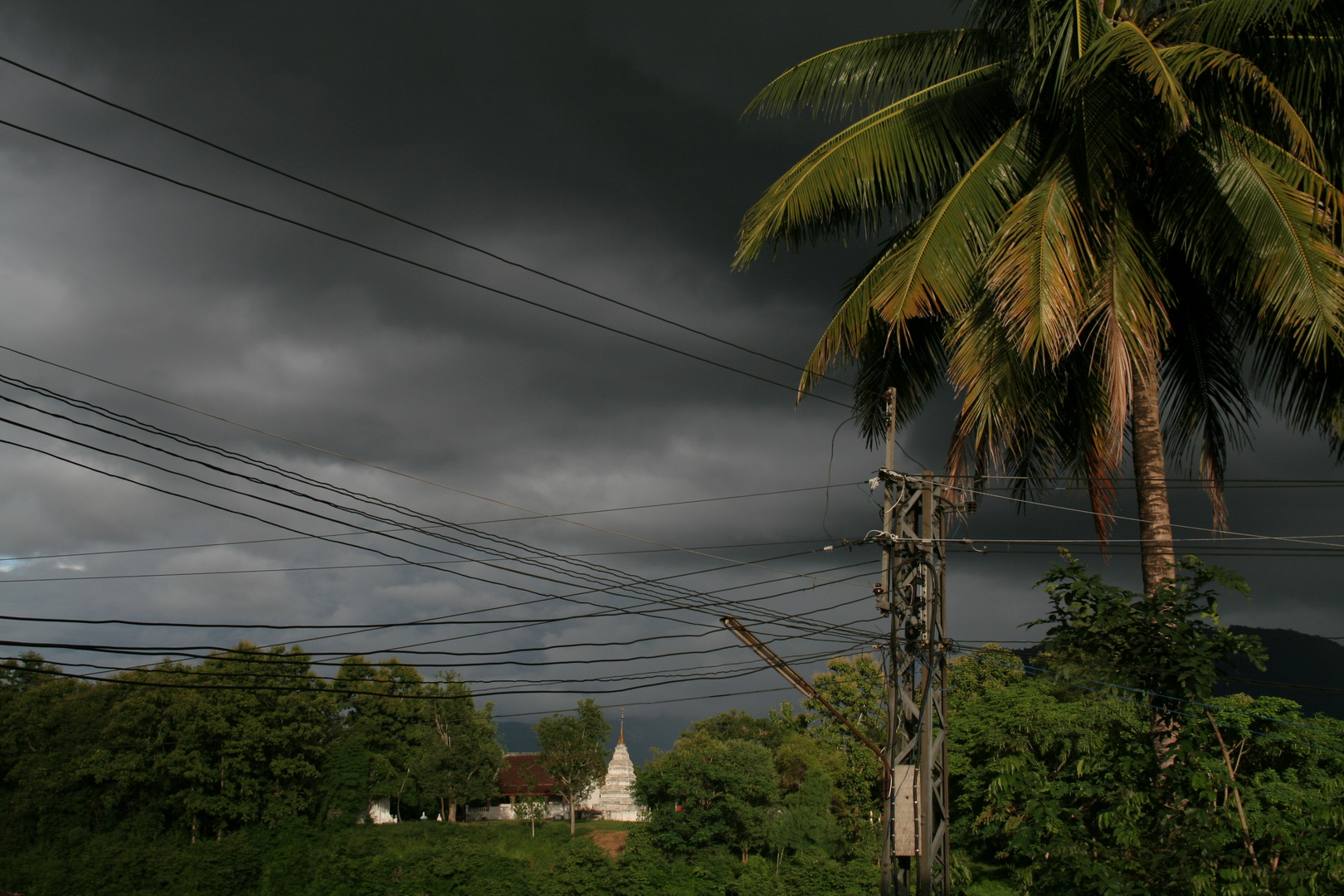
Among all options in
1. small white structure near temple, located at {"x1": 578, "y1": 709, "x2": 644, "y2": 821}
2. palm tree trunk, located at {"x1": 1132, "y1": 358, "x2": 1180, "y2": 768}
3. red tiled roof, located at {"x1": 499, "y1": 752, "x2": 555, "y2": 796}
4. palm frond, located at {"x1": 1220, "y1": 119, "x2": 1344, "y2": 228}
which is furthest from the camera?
small white structure near temple, located at {"x1": 578, "y1": 709, "x2": 644, "y2": 821}

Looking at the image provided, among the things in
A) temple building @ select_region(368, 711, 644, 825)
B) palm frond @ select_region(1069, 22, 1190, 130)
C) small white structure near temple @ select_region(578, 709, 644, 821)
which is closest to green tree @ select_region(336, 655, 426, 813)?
temple building @ select_region(368, 711, 644, 825)

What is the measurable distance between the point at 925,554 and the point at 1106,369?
3.19 m

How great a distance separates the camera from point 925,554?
1176 cm

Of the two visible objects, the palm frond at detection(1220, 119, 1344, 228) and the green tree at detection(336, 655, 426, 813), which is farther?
the green tree at detection(336, 655, 426, 813)

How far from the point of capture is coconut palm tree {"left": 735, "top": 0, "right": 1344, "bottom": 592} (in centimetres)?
938

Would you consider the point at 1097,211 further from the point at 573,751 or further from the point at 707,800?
the point at 573,751

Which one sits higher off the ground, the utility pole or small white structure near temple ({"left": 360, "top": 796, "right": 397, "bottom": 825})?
the utility pole

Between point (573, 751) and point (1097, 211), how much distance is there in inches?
2940

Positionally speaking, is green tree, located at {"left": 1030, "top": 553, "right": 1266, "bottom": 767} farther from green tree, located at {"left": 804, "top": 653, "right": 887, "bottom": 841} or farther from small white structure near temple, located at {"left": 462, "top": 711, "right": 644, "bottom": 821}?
small white structure near temple, located at {"left": 462, "top": 711, "right": 644, "bottom": 821}

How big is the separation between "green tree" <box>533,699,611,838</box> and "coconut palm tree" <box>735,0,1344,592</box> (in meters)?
69.9

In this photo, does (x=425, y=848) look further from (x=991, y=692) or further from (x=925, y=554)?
(x=925, y=554)

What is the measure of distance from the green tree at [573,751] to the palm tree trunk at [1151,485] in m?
70.3

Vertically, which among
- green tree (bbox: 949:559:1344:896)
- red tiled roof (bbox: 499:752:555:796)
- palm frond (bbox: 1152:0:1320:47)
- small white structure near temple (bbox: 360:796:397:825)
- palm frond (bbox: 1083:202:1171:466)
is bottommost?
small white structure near temple (bbox: 360:796:397:825)

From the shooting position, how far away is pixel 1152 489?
10547 mm
